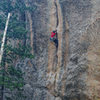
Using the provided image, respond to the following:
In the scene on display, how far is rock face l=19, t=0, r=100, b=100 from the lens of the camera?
9.57 m

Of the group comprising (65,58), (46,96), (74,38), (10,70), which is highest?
(74,38)

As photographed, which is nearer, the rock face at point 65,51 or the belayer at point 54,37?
the rock face at point 65,51

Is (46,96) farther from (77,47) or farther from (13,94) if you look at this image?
(77,47)

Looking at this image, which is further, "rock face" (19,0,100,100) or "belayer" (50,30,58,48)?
"belayer" (50,30,58,48)

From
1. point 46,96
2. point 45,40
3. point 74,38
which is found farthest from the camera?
point 45,40

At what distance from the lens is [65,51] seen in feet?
37.0

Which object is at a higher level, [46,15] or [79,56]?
[46,15]

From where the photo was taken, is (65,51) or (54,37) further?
(54,37)

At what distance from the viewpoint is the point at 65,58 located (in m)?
11.2

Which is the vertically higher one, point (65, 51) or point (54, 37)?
point (54, 37)

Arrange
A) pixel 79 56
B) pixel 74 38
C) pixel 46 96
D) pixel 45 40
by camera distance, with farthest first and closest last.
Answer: pixel 45 40 → pixel 46 96 → pixel 74 38 → pixel 79 56

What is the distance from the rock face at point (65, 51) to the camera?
9570mm

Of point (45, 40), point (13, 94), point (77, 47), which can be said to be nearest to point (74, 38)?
point (77, 47)

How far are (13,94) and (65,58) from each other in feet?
15.2
